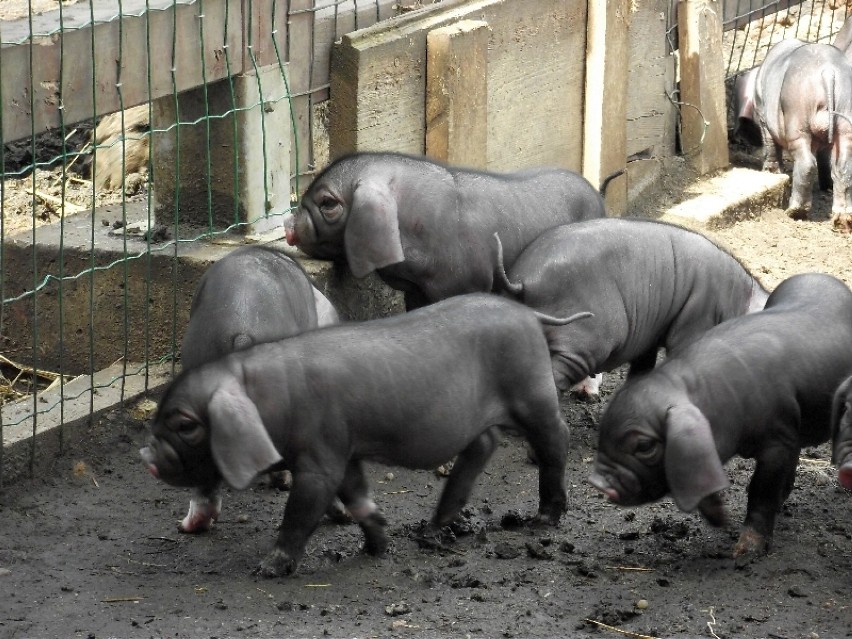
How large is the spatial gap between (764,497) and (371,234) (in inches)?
80.1

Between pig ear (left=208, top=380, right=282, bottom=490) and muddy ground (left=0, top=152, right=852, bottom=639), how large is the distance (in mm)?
453

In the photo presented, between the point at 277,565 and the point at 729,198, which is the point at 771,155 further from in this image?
the point at 277,565

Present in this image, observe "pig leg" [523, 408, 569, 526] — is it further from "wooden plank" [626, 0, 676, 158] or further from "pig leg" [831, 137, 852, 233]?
"pig leg" [831, 137, 852, 233]

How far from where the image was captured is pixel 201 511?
558cm

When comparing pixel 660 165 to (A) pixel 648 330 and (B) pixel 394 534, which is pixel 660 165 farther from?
(B) pixel 394 534

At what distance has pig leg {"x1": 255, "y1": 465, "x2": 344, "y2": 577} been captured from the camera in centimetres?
500

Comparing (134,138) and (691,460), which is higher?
(134,138)

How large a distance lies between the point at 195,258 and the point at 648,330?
84.4 inches

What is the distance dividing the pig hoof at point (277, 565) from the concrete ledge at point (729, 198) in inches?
199

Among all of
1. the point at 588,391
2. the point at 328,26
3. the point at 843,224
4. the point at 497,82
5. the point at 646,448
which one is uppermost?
the point at 328,26

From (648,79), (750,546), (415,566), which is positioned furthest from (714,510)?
(648,79)

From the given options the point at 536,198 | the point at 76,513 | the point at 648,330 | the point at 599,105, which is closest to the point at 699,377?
the point at 648,330

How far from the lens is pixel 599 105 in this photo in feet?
29.5

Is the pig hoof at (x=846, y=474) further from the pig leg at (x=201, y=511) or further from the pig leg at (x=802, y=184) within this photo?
the pig leg at (x=802, y=184)
